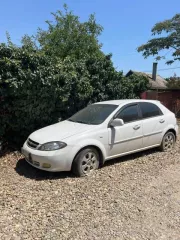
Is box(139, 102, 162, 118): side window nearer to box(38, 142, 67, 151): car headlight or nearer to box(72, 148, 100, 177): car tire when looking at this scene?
box(72, 148, 100, 177): car tire

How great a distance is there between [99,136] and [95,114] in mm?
806

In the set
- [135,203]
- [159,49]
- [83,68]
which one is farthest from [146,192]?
[159,49]

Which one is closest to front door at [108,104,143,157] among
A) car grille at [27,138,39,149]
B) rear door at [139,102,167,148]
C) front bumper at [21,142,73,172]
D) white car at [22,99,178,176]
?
white car at [22,99,178,176]

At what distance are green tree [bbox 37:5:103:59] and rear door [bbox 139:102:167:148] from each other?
635cm

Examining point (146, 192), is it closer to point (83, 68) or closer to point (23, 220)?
point (23, 220)

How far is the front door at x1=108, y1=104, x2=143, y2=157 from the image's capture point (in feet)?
18.2

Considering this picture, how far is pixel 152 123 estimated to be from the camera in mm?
6277

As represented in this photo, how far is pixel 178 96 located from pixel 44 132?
11.0 metres

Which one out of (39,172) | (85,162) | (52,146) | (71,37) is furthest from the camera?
(71,37)

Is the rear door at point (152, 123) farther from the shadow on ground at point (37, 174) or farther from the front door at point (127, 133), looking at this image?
the shadow on ground at point (37, 174)

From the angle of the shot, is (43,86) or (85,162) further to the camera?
(43,86)

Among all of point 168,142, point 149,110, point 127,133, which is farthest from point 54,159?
point 168,142

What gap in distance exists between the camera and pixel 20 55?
6156mm

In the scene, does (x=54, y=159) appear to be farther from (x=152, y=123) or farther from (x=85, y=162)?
(x=152, y=123)
